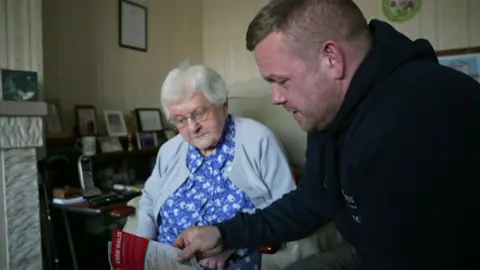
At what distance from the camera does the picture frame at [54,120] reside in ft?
7.25

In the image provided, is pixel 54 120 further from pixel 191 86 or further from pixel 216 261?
pixel 216 261

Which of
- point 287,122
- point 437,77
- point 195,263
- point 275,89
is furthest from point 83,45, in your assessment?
point 437,77

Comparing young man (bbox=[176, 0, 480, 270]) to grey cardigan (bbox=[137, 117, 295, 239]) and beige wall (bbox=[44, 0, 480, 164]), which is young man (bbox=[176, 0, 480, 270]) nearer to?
grey cardigan (bbox=[137, 117, 295, 239])

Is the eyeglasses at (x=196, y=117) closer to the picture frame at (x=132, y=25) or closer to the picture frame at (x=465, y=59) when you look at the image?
the picture frame at (x=132, y=25)

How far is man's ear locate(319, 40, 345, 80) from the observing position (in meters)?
0.80

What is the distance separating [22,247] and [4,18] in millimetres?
1027

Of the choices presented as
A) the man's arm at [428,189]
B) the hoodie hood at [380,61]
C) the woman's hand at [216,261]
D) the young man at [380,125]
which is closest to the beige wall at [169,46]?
the woman's hand at [216,261]

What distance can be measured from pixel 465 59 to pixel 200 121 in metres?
1.80

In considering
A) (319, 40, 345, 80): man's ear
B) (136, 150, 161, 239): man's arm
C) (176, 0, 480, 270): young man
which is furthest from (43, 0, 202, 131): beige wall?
(319, 40, 345, 80): man's ear

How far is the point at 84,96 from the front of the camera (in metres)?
2.54

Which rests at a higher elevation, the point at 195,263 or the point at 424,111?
the point at 424,111

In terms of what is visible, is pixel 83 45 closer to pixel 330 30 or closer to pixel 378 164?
pixel 330 30

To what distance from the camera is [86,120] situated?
2459mm

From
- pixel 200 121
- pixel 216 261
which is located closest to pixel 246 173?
pixel 200 121
